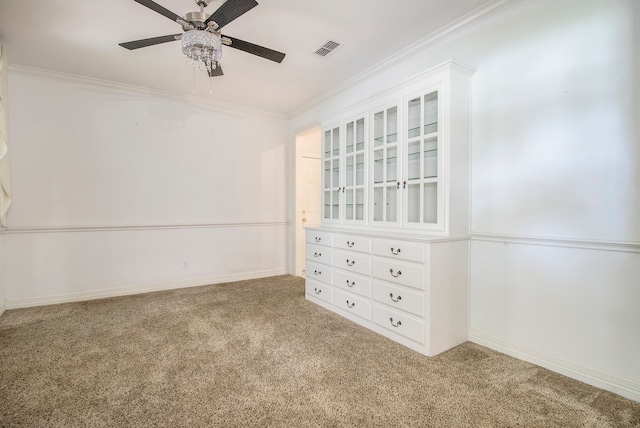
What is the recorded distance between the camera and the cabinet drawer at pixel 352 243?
2.80m

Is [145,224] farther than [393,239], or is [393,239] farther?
[145,224]

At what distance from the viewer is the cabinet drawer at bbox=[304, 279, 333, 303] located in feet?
10.8

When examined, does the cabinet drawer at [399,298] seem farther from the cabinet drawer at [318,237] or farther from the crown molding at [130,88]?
the crown molding at [130,88]

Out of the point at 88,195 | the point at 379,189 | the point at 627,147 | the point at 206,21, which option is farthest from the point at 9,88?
the point at 627,147

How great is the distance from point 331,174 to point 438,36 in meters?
1.72

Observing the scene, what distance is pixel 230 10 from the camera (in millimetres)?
1876

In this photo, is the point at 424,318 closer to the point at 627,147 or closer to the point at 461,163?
the point at 461,163

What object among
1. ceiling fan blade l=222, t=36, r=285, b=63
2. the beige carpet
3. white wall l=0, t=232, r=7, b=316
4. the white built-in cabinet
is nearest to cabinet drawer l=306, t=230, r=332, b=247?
the white built-in cabinet

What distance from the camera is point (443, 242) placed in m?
2.30

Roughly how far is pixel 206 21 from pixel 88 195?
281cm

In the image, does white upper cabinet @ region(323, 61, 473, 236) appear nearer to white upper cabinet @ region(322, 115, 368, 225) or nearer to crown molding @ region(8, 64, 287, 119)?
white upper cabinet @ region(322, 115, 368, 225)

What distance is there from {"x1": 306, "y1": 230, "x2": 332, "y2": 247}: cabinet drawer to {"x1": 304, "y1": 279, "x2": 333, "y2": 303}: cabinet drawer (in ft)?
1.53

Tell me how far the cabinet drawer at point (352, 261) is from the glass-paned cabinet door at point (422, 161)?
0.53 m

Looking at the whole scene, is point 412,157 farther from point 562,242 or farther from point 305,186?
point 305,186
